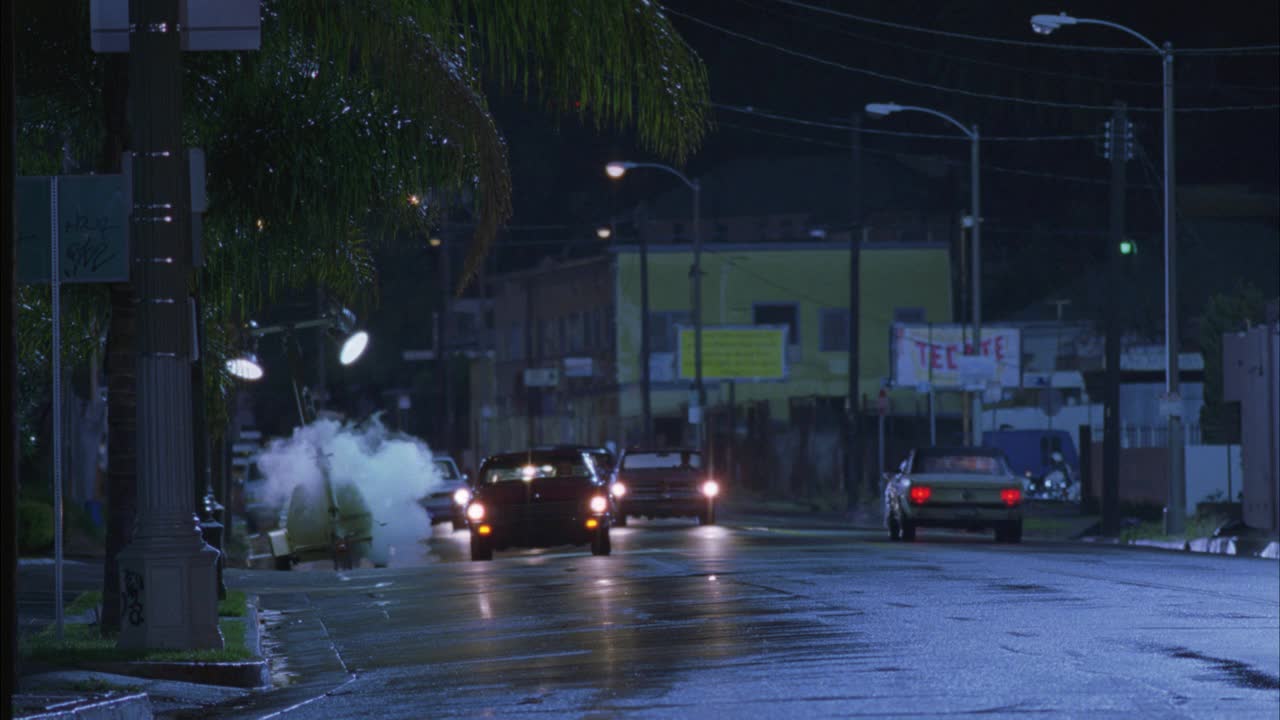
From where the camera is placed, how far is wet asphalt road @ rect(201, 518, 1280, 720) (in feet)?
36.0

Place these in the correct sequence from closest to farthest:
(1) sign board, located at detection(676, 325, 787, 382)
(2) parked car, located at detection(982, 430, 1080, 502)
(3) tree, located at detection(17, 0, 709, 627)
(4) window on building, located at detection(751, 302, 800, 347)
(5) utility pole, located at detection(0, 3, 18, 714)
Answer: (5) utility pole, located at detection(0, 3, 18, 714) → (3) tree, located at detection(17, 0, 709, 627) → (2) parked car, located at detection(982, 430, 1080, 502) → (1) sign board, located at detection(676, 325, 787, 382) → (4) window on building, located at detection(751, 302, 800, 347)

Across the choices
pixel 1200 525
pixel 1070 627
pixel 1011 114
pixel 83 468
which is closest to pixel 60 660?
pixel 1070 627

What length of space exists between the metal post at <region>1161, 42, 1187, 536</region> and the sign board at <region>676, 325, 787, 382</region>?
125ft

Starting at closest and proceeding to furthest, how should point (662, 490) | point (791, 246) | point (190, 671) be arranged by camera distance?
point (190, 671) → point (662, 490) → point (791, 246)

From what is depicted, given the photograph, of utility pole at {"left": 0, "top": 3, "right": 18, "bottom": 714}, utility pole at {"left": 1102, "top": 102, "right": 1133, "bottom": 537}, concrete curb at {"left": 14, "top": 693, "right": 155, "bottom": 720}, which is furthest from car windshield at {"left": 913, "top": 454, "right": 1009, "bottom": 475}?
utility pole at {"left": 0, "top": 3, "right": 18, "bottom": 714}

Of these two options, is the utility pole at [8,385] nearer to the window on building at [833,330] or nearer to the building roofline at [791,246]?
the building roofline at [791,246]

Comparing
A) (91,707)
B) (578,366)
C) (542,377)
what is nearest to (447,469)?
(91,707)

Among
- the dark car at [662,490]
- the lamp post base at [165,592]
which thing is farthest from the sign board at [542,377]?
the lamp post base at [165,592]

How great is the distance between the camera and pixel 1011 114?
72812mm

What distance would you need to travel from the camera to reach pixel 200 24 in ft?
44.5

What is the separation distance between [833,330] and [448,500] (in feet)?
126

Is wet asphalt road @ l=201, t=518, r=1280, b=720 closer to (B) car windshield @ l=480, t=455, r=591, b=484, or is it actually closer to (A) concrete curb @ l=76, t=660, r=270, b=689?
(A) concrete curb @ l=76, t=660, r=270, b=689

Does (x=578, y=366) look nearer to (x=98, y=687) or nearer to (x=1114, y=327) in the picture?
(x=1114, y=327)

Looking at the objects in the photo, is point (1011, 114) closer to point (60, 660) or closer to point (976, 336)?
point (976, 336)
